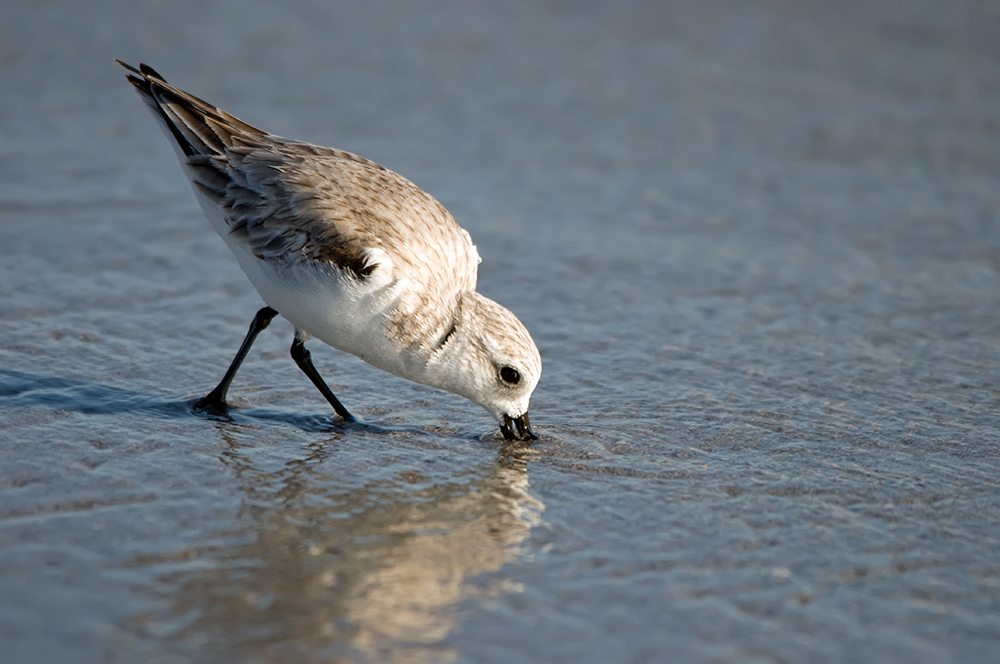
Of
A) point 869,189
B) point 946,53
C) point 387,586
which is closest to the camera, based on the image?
point 387,586

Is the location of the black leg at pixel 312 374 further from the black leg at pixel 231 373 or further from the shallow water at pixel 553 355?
the black leg at pixel 231 373

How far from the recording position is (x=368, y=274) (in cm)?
543

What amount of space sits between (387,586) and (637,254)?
4.35m

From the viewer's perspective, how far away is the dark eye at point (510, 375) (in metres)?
5.54

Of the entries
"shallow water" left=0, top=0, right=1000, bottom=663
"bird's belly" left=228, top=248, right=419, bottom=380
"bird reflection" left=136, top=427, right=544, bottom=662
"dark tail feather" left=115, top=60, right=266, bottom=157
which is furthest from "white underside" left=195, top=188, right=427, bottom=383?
"dark tail feather" left=115, top=60, right=266, bottom=157

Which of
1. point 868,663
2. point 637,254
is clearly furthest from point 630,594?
point 637,254

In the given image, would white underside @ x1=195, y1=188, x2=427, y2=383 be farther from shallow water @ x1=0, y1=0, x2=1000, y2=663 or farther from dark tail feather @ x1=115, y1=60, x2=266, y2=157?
dark tail feather @ x1=115, y1=60, x2=266, y2=157

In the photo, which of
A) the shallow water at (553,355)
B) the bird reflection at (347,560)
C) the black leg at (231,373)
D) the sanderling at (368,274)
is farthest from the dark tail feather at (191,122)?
the bird reflection at (347,560)

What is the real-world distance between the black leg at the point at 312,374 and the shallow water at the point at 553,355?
95 mm

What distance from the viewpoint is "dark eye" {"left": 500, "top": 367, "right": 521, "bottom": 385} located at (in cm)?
554

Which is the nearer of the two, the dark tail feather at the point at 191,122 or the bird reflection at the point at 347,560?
the bird reflection at the point at 347,560

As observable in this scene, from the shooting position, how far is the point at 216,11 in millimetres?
11812

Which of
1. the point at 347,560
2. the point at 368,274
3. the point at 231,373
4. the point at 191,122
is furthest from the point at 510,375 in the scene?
the point at 191,122

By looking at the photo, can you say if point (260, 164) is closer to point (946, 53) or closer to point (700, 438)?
point (700, 438)
